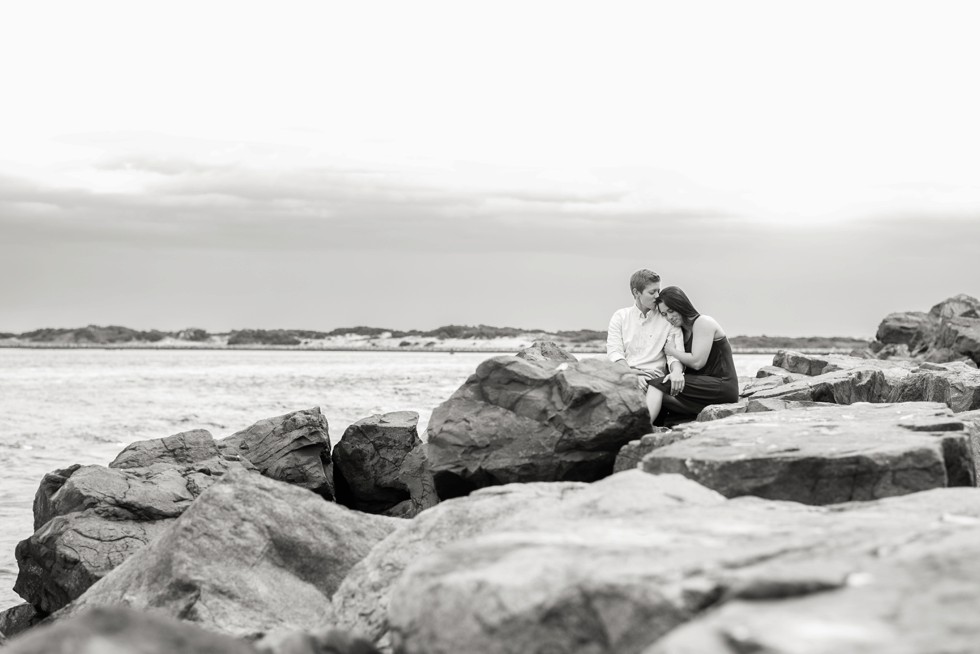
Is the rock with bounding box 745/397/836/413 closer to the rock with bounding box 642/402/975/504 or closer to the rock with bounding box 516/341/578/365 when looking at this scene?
the rock with bounding box 516/341/578/365

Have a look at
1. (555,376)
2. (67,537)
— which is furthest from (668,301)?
(67,537)

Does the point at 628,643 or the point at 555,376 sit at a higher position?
the point at 555,376

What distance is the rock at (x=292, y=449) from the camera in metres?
12.9

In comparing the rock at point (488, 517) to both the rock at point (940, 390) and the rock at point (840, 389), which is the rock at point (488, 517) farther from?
the rock at point (940, 390)

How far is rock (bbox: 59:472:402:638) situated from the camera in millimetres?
6383

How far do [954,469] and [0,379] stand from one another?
5761 centimetres

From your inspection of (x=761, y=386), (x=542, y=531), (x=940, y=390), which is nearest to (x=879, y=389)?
(x=940, y=390)

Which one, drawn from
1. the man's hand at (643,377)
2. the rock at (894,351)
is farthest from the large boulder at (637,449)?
the rock at (894,351)

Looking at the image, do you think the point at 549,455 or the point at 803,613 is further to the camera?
the point at 549,455

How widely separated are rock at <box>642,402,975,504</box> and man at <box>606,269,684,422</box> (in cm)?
405

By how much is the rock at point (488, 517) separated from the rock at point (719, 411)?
14.3 ft

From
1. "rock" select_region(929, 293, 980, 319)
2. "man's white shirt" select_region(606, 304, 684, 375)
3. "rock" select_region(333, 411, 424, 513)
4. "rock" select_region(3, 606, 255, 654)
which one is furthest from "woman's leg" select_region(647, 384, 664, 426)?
"rock" select_region(929, 293, 980, 319)

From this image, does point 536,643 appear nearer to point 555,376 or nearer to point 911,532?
point 911,532

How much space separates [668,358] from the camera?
38.4ft
